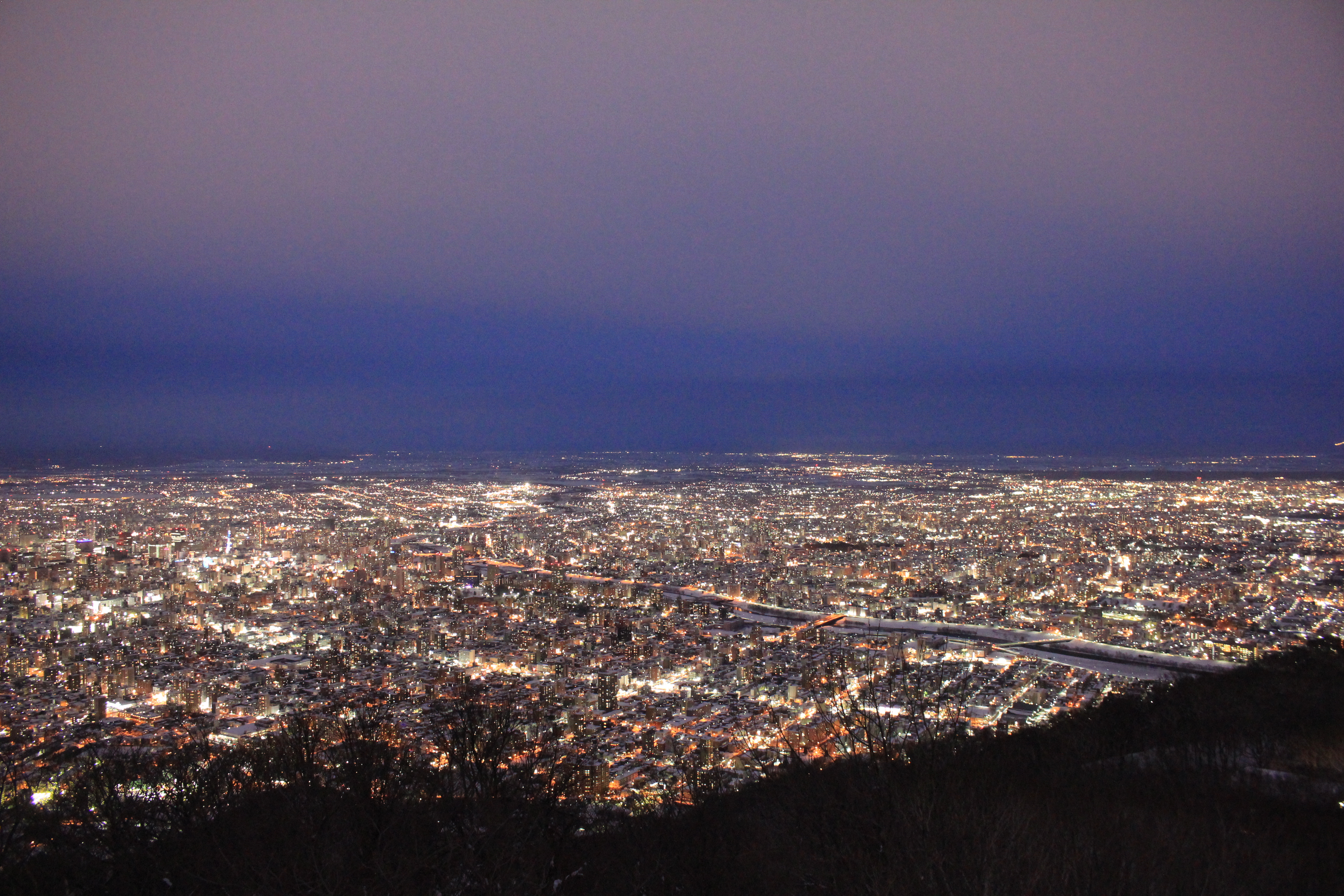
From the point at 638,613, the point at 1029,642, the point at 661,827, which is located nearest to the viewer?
the point at 661,827

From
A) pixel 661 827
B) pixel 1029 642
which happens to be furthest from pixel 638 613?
pixel 661 827

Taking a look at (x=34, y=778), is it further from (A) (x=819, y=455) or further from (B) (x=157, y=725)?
(A) (x=819, y=455)

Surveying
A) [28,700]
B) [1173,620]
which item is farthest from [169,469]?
[1173,620]

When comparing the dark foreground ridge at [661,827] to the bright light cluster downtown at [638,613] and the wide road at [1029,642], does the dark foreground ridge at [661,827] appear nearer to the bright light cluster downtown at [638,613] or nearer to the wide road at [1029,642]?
the bright light cluster downtown at [638,613]

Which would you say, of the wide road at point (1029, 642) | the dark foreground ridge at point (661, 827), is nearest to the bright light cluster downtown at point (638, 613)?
the wide road at point (1029, 642)

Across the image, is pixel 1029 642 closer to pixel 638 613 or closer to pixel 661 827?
pixel 638 613
